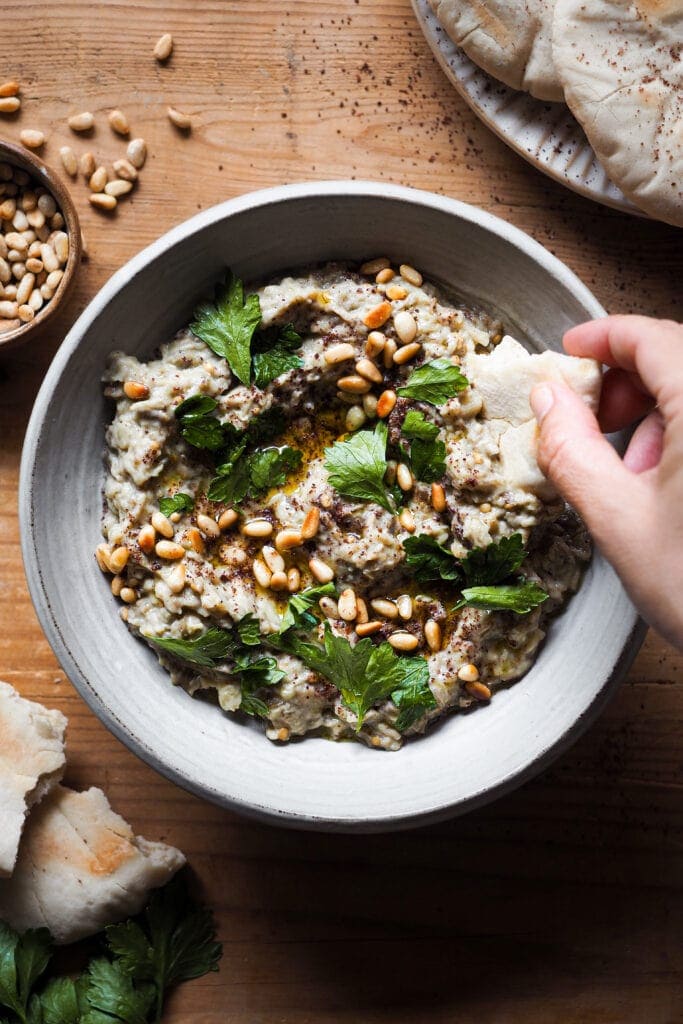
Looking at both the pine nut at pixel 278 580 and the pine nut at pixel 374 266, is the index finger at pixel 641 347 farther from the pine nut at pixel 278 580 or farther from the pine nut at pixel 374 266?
the pine nut at pixel 278 580

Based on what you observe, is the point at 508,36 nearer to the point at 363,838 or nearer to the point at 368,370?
the point at 368,370

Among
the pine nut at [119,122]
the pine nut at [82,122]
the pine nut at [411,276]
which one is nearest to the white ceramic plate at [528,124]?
the pine nut at [411,276]

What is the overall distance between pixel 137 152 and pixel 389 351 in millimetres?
1107

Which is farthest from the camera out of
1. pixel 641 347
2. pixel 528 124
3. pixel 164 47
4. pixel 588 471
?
pixel 164 47

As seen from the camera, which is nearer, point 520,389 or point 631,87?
point 520,389

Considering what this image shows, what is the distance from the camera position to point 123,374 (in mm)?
2750

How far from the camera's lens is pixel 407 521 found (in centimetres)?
272

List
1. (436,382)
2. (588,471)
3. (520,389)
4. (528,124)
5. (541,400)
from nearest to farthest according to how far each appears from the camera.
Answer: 1. (588,471)
2. (541,400)
3. (520,389)
4. (436,382)
5. (528,124)

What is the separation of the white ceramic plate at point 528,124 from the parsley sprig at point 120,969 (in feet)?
8.37

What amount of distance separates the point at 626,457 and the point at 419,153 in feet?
4.32

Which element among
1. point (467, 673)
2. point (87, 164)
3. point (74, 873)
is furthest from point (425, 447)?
point (74, 873)

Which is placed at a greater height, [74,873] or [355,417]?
[355,417]

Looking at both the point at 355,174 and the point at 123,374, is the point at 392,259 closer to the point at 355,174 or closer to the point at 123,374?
the point at 355,174

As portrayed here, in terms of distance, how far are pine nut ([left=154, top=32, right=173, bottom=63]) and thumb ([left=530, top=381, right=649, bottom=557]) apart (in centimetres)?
173
